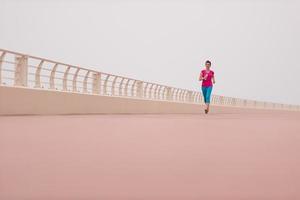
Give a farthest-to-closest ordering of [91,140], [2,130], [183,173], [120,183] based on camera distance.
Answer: [2,130] < [91,140] < [183,173] < [120,183]

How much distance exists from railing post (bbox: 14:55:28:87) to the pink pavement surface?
19.7 ft

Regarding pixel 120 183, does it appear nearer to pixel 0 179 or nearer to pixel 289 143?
pixel 0 179

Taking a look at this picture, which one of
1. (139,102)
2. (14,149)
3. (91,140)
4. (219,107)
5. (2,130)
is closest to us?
(14,149)

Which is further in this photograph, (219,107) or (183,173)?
(219,107)

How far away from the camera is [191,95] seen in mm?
37500

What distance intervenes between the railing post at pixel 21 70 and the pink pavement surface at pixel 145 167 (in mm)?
6003

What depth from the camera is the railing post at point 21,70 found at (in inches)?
562

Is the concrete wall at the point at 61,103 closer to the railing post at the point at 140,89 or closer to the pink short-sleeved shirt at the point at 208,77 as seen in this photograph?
the railing post at the point at 140,89

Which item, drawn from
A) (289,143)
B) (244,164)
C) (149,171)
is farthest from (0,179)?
(289,143)

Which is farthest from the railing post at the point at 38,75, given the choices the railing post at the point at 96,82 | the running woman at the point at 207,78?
the running woman at the point at 207,78

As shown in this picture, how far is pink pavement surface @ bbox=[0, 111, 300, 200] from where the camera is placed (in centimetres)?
388

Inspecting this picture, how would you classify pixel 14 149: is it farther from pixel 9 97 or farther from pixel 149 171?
pixel 9 97

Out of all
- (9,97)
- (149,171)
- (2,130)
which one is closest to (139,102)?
(9,97)

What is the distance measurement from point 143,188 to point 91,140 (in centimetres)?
377
